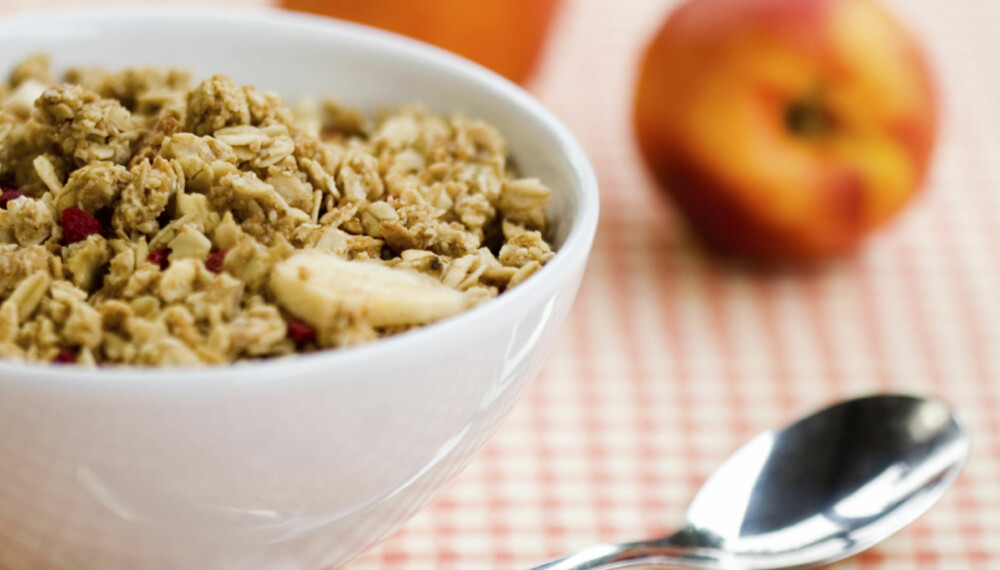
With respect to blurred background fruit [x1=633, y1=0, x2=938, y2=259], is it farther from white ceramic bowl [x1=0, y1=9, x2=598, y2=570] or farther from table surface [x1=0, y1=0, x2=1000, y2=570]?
white ceramic bowl [x1=0, y1=9, x2=598, y2=570]

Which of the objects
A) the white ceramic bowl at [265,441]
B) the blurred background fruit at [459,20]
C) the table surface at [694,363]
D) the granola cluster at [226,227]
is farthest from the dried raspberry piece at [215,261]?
the blurred background fruit at [459,20]

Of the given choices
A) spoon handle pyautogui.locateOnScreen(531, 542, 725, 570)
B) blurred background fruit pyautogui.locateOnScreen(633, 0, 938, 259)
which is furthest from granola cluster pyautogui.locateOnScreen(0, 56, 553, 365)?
blurred background fruit pyautogui.locateOnScreen(633, 0, 938, 259)

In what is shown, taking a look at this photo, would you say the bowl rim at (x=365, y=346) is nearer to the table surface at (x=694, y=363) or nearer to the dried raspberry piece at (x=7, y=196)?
the dried raspberry piece at (x=7, y=196)

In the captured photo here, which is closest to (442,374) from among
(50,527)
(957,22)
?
(50,527)

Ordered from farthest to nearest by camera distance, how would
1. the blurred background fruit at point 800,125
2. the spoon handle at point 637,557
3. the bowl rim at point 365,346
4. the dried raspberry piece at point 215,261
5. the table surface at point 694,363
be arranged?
1. the blurred background fruit at point 800,125
2. the table surface at point 694,363
3. the spoon handle at point 637,557
4. the dried raspberry piece at point 215,261
5. the bowl rim at point 365,346

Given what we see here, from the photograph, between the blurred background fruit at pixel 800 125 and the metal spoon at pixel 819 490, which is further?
the blurred background fruit at pixel 800 125

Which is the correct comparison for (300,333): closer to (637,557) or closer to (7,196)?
(7,196)
